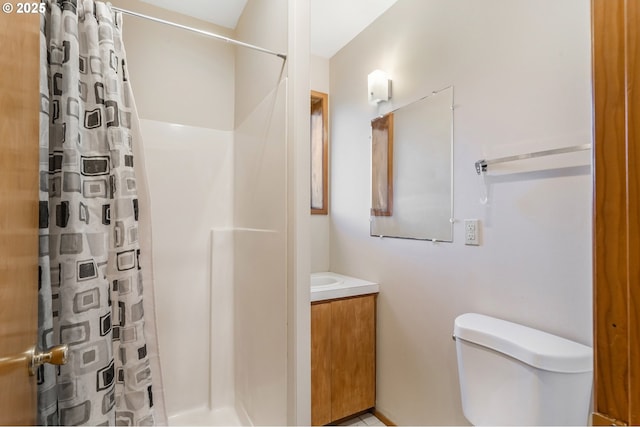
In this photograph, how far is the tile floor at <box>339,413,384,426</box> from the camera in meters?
1.91

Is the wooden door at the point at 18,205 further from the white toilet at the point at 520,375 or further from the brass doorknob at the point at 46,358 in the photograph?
the white toilet at the point at 520,375

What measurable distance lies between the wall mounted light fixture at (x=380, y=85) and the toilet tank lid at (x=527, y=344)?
1.43m

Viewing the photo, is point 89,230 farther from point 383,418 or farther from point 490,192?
point 383,418

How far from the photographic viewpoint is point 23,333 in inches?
24.0

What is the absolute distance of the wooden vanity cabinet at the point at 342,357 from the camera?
1.76m

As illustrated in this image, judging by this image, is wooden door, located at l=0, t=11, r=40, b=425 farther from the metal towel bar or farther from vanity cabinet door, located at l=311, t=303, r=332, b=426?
the metal towel bar

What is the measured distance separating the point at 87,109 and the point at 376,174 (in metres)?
1.63

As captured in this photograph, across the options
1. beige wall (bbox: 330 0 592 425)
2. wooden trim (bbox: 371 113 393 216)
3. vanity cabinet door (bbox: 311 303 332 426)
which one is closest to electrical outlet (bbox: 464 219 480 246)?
beige wall (bbox: 330 0 592 425)

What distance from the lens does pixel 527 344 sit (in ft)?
3.51

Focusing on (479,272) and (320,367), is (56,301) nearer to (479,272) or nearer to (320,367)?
(320,367)

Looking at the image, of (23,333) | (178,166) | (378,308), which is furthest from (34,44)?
(378,308)

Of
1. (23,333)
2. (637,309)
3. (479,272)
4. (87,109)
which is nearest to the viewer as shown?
(637,309)

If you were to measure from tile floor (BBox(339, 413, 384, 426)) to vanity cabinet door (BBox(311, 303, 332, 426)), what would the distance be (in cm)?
23

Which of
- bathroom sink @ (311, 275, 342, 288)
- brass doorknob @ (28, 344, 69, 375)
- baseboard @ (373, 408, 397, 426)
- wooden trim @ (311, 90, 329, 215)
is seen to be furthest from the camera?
wooden trim @ (311, 90, 329, 215)
